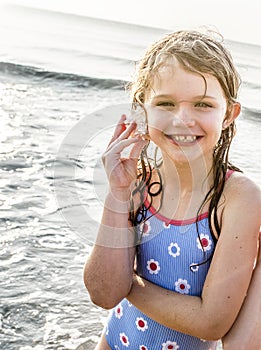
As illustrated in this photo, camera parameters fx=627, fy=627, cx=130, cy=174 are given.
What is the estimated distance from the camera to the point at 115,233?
2594 millimetres

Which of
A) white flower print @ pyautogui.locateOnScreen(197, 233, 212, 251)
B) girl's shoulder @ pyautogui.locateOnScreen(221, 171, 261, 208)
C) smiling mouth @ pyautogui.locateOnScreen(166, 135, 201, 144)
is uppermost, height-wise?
smiling mouth @ pyautogui.locateOnScreen(166, 135, 201, 144)

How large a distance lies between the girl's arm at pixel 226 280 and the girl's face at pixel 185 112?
10.1 inches

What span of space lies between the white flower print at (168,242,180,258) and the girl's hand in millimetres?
295

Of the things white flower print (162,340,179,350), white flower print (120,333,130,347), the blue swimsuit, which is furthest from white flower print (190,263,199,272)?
white flower print (120,333,130,347)

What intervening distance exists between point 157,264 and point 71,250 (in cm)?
286

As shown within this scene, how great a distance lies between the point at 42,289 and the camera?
4691 millimetres

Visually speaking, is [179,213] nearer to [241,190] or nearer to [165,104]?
[241,190]

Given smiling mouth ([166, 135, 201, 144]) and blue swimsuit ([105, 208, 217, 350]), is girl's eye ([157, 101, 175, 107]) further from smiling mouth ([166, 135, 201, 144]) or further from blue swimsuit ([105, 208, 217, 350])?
blue swimsuit ([105, 208, 217, 350])

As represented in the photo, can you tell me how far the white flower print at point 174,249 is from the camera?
8.64ft

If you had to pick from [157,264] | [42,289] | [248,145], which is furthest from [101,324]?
[248,145]

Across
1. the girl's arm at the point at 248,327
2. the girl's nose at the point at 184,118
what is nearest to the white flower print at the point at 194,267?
the girl's arm at the point at 248,327

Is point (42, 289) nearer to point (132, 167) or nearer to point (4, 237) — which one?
point (4, 237)

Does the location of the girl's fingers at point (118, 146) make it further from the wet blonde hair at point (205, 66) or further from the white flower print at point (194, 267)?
the white flower print at point (194, 267)

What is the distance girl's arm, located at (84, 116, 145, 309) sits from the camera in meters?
2.57
